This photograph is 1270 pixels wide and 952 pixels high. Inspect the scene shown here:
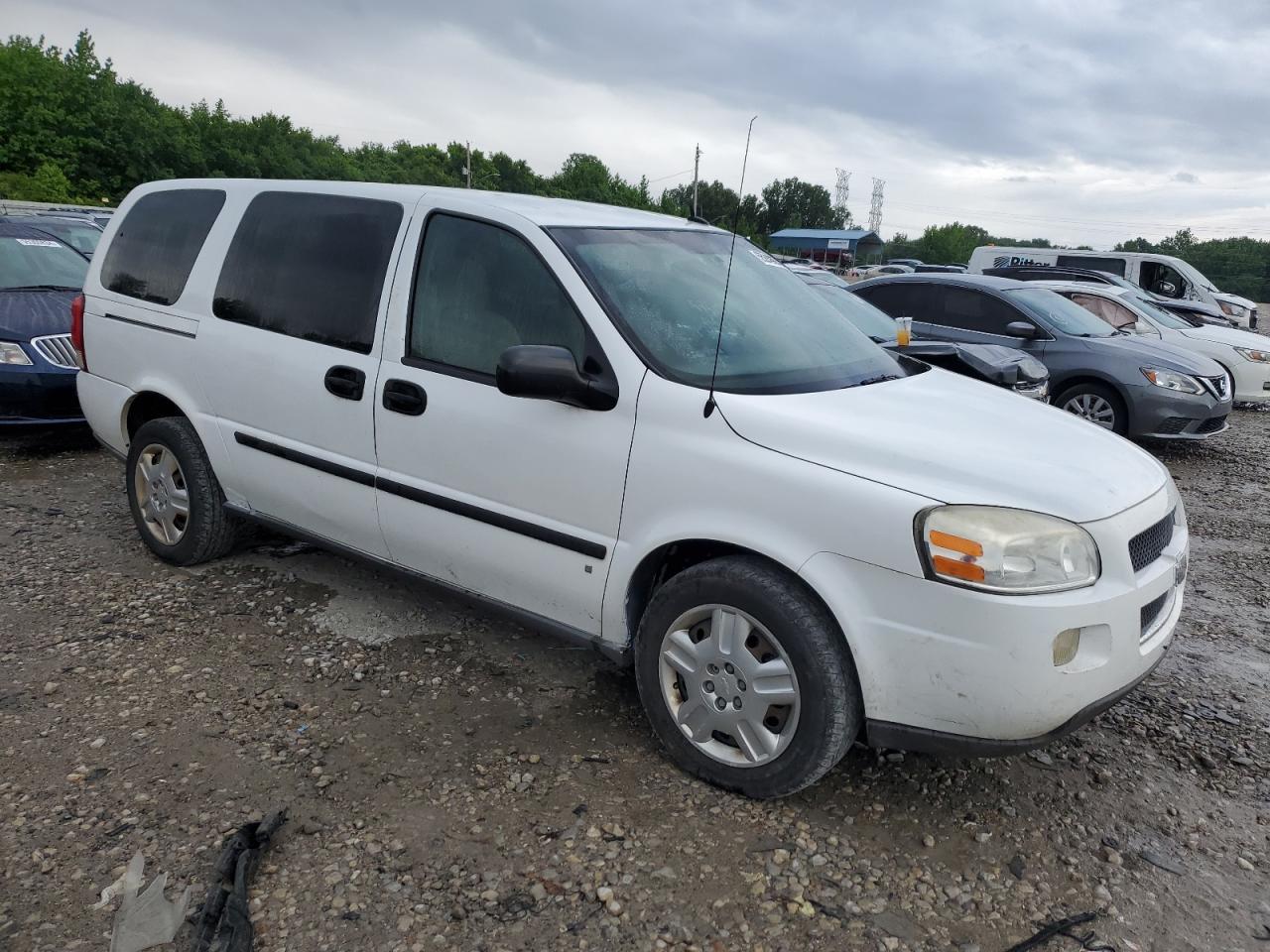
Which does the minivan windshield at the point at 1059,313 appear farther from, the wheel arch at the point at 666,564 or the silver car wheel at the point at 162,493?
the silver car wheel at the point at 162,493

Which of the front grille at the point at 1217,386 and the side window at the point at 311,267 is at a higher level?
the side window at the point at 311,267

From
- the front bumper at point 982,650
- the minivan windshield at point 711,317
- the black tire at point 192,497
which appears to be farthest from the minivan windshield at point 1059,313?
the black tire at point 192,497

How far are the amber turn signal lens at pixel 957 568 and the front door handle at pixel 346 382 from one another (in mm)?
2128

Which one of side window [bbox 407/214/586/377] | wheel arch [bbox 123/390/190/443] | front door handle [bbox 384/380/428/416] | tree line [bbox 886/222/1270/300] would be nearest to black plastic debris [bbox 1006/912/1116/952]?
side window [bbox 407/214/586/377]

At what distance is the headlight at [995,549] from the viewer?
234cm

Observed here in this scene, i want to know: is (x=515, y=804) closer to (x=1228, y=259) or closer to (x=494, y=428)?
(x=494, y=428)

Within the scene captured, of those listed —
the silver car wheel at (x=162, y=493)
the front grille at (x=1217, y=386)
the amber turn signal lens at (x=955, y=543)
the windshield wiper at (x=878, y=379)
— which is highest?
the windshield wiper at (x=878, y=379)

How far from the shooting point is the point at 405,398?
3.27 meters

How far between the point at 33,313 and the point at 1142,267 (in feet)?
63.8

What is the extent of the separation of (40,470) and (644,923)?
551 cm

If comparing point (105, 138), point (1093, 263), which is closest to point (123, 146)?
point (105, 138)

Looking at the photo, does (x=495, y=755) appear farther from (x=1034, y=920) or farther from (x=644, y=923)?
(x=1034, y=920)

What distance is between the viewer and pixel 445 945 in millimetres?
2213

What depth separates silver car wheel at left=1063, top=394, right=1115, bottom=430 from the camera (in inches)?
330
